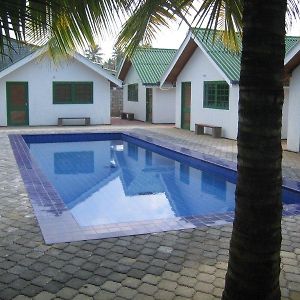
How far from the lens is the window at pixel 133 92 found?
89.5 feet

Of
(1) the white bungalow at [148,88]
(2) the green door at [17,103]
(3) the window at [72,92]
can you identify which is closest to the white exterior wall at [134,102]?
(1) the white bungalow at [148,88]

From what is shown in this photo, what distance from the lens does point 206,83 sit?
62.2ft

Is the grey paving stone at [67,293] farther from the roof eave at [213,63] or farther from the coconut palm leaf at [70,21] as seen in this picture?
the roof eave at [213,63]

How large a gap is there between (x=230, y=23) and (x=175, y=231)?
2772 mm

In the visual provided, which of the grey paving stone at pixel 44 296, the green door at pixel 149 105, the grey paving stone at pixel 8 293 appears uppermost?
the green door at pixel 149 105

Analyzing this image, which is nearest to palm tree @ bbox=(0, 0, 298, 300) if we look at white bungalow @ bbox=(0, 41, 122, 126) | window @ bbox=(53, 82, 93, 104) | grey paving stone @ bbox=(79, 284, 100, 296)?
grey paving stone @ bbox=(79, 284, 100, 296)

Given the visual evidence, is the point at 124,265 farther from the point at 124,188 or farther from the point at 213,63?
the point at 213,63

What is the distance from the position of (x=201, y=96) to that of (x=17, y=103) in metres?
9.66

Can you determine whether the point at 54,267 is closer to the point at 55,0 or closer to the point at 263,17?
the point at 55,0

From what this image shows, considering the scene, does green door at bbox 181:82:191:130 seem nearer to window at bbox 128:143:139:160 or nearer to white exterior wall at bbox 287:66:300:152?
window at bbox 128:143:139:160

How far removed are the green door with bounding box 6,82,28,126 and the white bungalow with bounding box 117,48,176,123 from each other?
18.5 feet

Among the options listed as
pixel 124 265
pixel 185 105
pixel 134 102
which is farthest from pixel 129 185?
pixel 134 102

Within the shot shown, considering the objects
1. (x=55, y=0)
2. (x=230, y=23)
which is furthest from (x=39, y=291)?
(x=230, y=23)

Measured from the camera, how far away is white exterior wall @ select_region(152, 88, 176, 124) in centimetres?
2433
